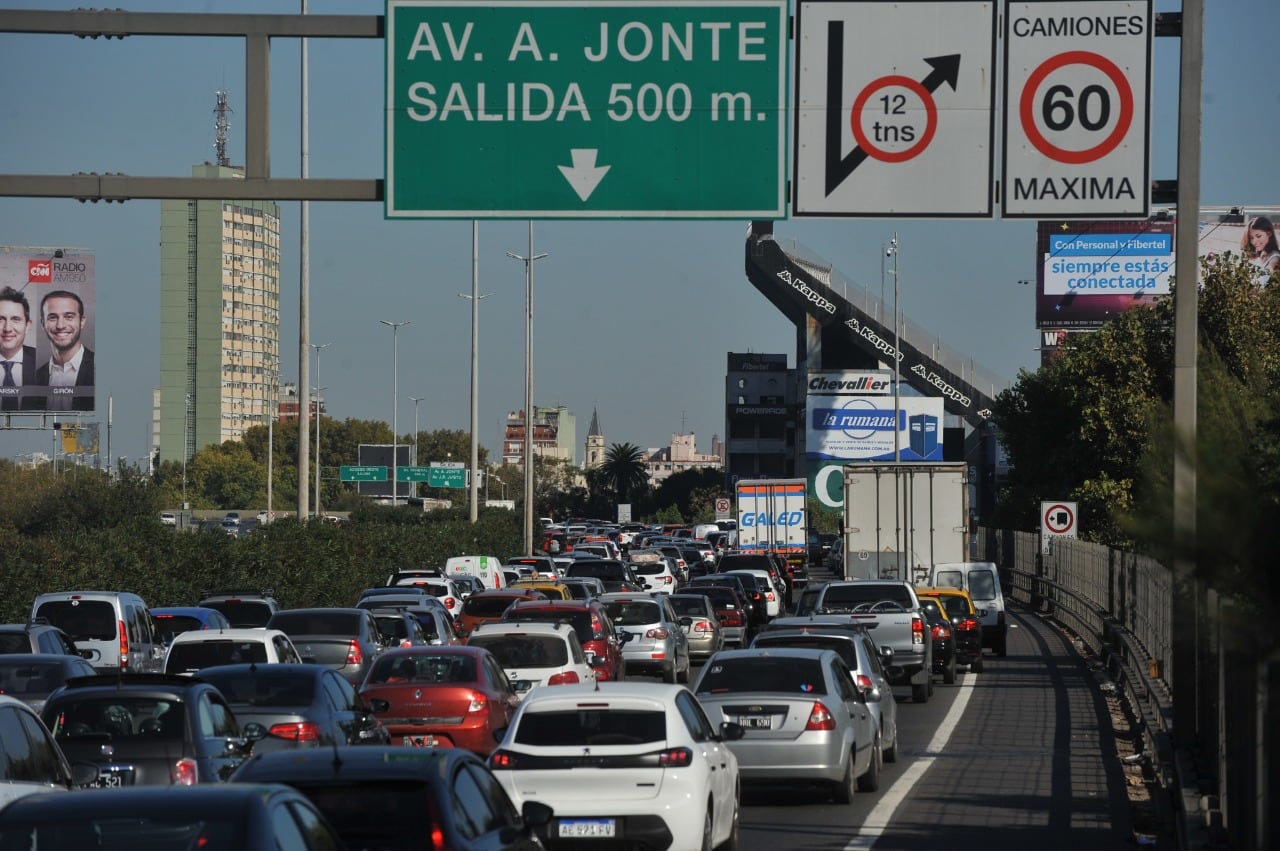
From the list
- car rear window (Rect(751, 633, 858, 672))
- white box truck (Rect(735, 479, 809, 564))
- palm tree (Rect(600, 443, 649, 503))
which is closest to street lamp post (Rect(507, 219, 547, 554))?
white box truck (Rect(735, 479, 809, 564))

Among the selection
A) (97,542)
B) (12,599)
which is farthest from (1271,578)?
(97,542)

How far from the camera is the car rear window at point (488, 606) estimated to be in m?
33.1

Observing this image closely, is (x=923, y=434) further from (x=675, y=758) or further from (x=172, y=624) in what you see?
(x=675, y=758)

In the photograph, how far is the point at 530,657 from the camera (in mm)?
23328

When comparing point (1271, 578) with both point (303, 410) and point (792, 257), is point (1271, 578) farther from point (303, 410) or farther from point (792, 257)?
point (792, 257)

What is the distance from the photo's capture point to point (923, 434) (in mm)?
95438

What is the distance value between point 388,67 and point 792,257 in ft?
296

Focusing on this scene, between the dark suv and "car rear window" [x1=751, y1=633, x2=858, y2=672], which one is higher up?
"car rear window" [x1=751, y1=633, x2=858, y2=672]

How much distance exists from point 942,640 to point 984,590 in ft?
25.8

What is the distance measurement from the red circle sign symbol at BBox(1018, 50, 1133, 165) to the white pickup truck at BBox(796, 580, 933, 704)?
44.0 feet

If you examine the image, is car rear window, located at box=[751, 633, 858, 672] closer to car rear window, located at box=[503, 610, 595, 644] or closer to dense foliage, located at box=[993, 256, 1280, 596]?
dense foliage, located at box=[993, 256, 1280, 596]

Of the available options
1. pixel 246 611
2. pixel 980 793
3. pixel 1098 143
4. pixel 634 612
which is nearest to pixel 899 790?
pixel 980 793

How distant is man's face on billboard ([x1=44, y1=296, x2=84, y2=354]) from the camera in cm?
5506

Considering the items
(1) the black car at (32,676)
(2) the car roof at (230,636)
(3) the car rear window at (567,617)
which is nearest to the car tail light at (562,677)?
(2) the car roof at (230,636)
